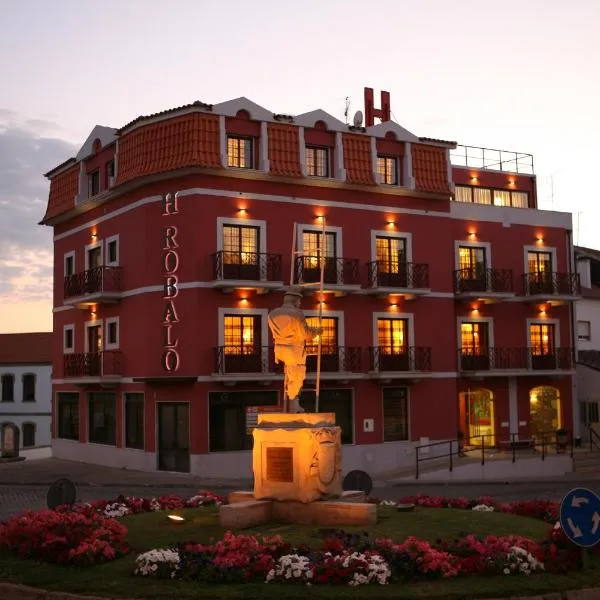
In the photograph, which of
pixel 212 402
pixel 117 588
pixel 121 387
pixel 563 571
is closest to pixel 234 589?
pixel 117 588

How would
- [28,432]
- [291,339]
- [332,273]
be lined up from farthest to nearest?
[28,432], [332,273], [291,339]

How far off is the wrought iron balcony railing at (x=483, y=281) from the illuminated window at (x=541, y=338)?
2669mm

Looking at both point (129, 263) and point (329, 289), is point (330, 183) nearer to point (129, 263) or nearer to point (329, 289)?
point (329, 289)

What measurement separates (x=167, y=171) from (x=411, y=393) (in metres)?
13.5

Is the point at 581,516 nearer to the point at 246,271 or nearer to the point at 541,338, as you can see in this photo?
the point at 246,271

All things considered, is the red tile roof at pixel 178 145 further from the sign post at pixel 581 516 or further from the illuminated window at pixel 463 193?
the sign post at pixel 581 516

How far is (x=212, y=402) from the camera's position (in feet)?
107

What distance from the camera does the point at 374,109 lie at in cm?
4116

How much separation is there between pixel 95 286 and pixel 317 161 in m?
10.3

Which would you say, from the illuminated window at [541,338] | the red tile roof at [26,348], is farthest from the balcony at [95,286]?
the red tile roof at [26,348]

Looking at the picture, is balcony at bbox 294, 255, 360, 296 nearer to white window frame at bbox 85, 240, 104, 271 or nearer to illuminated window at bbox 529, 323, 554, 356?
white window frame at bbox 85, 240, 104, 271

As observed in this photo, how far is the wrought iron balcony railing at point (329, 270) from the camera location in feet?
111

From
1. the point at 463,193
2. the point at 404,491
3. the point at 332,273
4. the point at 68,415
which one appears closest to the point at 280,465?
the point at 404,491

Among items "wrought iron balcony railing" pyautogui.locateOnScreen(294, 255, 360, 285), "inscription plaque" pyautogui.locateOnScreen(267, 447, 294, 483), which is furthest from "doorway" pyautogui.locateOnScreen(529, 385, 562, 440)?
"inscription plaque" pyautogui.locateOnScreen(267, 447, 294, 483)
